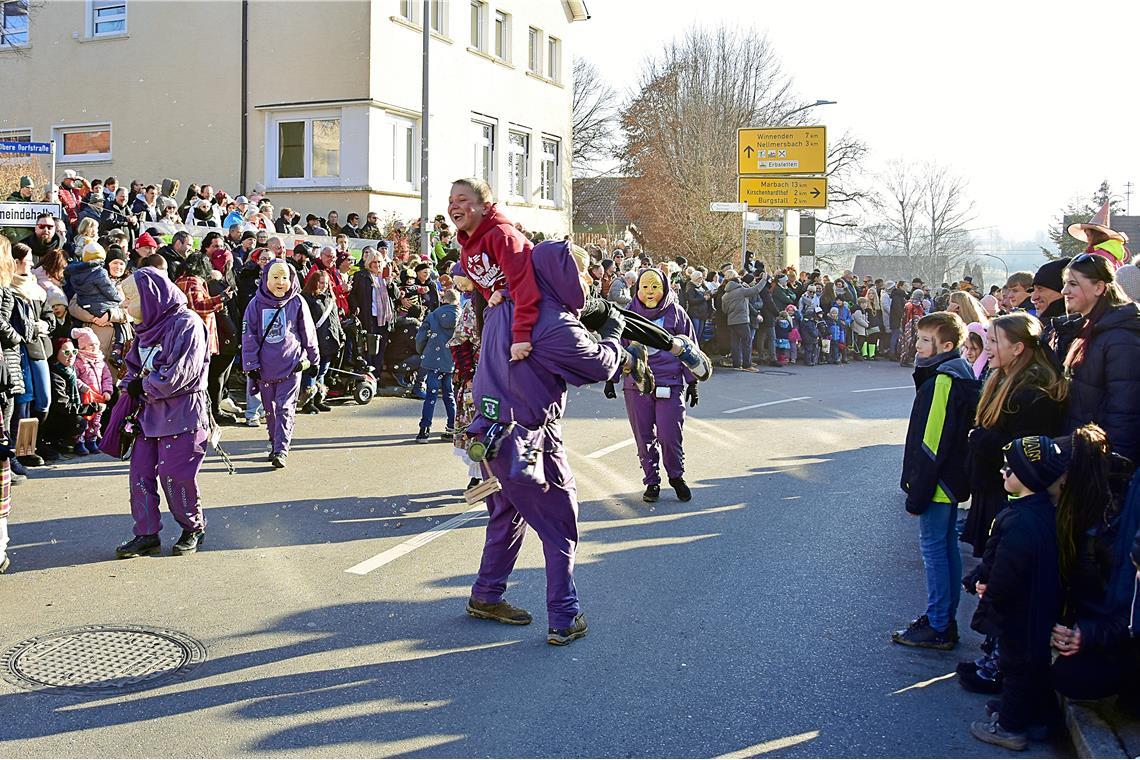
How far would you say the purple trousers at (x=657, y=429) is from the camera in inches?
370

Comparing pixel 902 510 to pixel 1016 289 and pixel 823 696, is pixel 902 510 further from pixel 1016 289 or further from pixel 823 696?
pixel 823 696

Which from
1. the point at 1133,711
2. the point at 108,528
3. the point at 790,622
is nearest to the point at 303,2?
the point at 108,528

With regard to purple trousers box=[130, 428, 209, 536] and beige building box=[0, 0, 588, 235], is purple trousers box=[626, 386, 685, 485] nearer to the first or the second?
purple trousers box=[130, 428, 209, 536]

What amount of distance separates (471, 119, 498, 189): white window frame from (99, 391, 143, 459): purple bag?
23754mm

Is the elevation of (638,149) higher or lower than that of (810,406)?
higher

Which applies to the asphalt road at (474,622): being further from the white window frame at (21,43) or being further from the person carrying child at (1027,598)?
the white window frame at (21,43)

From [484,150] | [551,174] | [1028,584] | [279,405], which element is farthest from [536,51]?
[1028,584]

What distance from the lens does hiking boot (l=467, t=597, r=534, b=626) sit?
239 inches

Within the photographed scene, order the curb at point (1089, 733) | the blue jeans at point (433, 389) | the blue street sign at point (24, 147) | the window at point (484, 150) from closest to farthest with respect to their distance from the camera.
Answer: the curb at point (1089, 733) < the blue jeans at point (433, 389) < the blue street sign at point (24, 147) < the window at point (484, 150)

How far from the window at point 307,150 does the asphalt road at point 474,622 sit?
687 inches

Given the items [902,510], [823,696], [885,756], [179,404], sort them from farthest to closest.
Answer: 1. [902,510]
2. [179,404]
3. [823,696]
4. [885,756]

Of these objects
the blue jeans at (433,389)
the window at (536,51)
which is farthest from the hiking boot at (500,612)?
the window at (536,51)

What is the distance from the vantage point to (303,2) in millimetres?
26234

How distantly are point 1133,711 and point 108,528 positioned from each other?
21.5 ft
